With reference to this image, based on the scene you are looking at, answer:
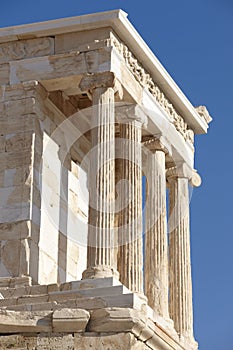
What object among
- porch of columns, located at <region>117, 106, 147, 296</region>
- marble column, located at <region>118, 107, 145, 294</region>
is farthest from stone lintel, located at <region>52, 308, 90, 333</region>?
porch of columns, located at <region>117, 106, 147, 296</region>

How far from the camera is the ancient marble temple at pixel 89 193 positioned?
28.6 m

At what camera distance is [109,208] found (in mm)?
31703

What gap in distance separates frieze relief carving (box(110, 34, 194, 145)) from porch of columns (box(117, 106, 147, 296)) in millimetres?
971

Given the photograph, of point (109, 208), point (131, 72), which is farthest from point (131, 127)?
point (109, 208)

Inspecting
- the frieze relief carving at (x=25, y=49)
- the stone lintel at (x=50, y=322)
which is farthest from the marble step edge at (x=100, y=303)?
the frieze relief carving at (x=25, y=49)

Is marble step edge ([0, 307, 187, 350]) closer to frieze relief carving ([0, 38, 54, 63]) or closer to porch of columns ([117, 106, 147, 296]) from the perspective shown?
porch of columns ([117, 106, 147, 296])

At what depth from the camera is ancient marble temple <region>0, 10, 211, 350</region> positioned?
28.6 meters

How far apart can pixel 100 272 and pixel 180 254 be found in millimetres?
7167

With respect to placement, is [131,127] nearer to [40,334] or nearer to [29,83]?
[29,83]

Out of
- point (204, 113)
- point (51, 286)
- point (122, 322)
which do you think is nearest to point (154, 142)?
point (204, 113)

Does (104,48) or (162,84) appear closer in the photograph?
(104,48)

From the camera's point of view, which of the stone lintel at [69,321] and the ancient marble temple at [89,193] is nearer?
the stone lintel at [69,321]

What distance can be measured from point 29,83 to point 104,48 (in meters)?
2.10

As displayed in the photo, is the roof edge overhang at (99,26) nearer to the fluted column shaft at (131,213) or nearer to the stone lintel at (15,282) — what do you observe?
the fluted column shaft at (131,213)
